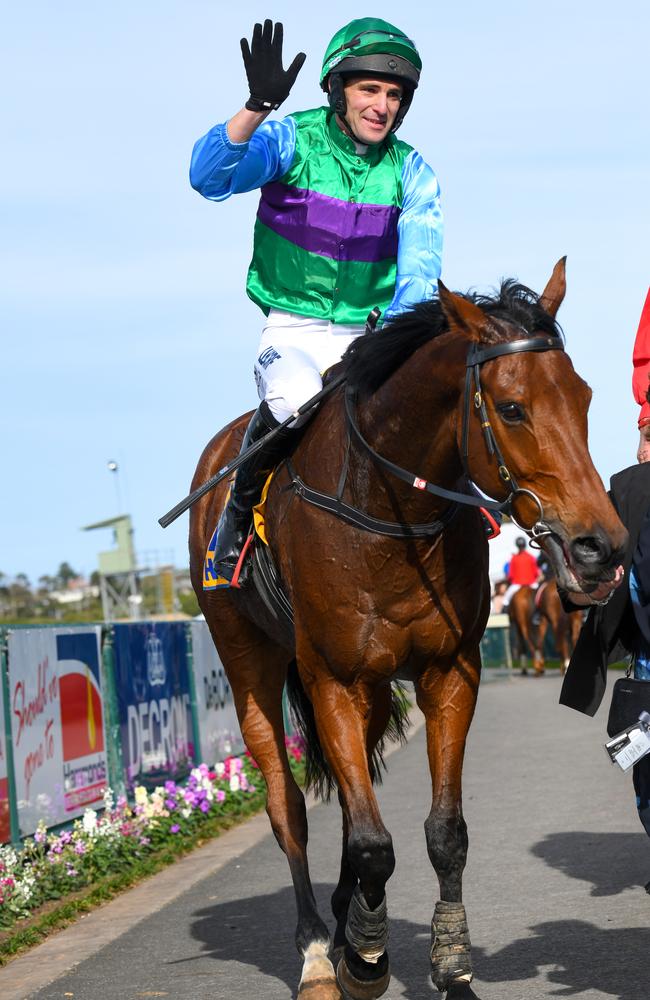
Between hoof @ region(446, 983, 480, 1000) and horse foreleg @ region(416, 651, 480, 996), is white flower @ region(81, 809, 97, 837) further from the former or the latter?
hoof @ region(446, 983, 480, 1000)

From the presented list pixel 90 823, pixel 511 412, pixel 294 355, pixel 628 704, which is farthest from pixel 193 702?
pixel 511 412

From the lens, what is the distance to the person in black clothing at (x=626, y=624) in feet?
16.3

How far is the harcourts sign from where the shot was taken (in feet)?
35.0

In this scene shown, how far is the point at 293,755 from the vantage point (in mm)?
13883

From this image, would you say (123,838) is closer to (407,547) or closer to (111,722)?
(111,722)

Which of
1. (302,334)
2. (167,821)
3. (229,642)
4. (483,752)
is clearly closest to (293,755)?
(483,752)

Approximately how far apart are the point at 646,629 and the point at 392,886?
3.59 m

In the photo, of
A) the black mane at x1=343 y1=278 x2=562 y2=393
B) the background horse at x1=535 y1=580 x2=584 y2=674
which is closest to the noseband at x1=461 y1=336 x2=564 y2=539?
the black mane at x1=343 y1=278 x2=562 y2=393

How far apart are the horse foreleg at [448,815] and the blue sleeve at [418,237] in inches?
54.0

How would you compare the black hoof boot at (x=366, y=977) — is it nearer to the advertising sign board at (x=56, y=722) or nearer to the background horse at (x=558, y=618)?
the advertising sign board at (x=56, y=722)

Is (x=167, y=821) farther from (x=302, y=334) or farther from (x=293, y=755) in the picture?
(x=302, y=334)

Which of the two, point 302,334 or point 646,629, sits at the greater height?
point 302,334

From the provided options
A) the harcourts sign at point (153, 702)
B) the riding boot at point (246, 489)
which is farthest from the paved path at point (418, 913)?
the riding boot at point (246, 489)

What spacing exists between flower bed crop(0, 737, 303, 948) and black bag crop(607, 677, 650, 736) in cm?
367
